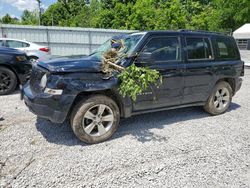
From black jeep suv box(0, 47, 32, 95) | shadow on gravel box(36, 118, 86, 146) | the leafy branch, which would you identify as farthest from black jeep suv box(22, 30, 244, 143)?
black jeep suv box(0, 47, 32, 95)

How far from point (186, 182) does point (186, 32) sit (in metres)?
2.96

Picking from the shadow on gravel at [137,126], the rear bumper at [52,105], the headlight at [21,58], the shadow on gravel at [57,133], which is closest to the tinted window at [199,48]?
the shadow on gravel at [137,126]

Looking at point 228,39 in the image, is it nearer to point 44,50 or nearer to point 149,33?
point 149,33

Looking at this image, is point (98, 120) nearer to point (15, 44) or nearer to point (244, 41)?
point (15, 44)

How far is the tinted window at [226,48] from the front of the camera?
16.3 ft

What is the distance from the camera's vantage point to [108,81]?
356 centimetres

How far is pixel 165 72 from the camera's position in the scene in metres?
4.09

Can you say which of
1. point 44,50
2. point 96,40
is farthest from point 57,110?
point 96,40

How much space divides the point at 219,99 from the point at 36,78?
4.00 m

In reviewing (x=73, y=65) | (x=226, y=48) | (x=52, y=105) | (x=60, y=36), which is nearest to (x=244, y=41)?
(x=60, y=36)

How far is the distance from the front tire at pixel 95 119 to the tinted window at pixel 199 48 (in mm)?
1985

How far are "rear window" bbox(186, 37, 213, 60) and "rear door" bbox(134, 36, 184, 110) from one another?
29 centimetres

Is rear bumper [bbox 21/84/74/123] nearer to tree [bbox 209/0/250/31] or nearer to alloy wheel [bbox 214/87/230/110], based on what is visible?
alloy wheel [bbox 214/87/230/110]

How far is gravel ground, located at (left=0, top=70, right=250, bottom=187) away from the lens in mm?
2795
